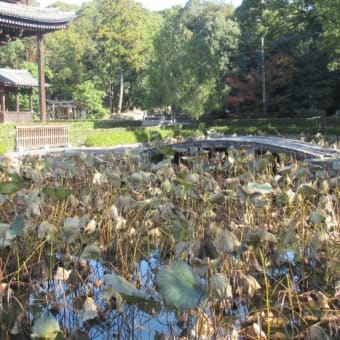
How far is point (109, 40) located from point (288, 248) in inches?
1463

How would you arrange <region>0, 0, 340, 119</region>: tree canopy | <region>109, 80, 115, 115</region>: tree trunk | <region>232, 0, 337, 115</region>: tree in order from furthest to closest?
<region>109, 80, 115, 115</region>: tree trunk
<region>232, 0, 337, 115</region>: tree
<region>0, 0, 340, 119</region>: tree canopy

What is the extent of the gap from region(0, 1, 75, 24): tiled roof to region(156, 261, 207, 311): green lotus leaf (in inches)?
601

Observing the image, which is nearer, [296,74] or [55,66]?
[296,74]

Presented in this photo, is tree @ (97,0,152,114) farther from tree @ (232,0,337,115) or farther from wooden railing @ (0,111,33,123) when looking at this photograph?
wooden railing @ (0,111,33,123)

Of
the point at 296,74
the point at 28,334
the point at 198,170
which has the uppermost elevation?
the point at 296,74

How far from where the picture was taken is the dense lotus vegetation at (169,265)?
267 cm

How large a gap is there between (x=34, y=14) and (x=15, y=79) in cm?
939

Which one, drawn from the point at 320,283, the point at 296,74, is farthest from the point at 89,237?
the point at 296,74

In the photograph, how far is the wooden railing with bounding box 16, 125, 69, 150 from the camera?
18047 mm

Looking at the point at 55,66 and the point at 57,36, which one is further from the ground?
the point at 57,36

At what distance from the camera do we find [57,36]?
44.1m

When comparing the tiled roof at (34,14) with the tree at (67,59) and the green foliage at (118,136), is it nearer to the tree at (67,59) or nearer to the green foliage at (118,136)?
the green foliage at (118,136)

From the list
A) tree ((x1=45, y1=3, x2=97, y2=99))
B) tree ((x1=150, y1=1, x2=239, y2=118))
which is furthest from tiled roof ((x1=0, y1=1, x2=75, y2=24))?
tree ((x1=45, y1=3, x2=97, y2=99))

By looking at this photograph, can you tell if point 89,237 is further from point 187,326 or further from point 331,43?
point 331,43
